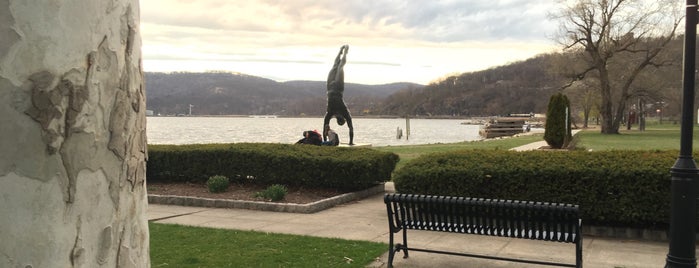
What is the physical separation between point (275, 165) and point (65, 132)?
9705 mm

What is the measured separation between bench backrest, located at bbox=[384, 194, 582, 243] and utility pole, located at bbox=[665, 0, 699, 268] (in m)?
0.82

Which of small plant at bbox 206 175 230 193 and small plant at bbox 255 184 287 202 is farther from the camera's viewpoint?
small plant at bbox 206 175 230 193

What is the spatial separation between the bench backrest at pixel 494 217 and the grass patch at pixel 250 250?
776 mm

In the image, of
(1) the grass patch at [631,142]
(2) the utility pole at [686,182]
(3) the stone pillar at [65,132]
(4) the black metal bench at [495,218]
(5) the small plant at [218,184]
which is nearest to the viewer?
(3) the stone pillar at [65,132]

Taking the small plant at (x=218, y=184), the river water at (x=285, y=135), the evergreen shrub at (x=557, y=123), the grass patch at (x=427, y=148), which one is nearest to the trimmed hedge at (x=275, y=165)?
the small plant at (x=218, y=184)

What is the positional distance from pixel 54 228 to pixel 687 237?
201 inches

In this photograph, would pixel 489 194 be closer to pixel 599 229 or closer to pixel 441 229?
pixel 599 229

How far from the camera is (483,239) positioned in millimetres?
7391

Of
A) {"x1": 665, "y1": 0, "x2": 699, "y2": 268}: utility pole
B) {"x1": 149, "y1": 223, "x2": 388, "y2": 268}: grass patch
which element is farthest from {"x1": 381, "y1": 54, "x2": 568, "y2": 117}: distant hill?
{"x1": 665, "y1": 0, "x2": 699, "y2": 268}: utility pole

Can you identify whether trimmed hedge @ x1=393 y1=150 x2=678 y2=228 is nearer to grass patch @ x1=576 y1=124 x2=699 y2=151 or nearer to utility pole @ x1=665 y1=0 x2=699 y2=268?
utility pole @ x1=665 y1=0 x2=699 y2=268

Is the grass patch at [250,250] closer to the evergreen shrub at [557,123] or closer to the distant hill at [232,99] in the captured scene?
the evergreen shrub at [557,123]

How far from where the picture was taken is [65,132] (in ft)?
5.07

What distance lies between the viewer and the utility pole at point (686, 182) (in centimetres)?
488

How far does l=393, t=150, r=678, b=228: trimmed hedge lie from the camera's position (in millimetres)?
7332
